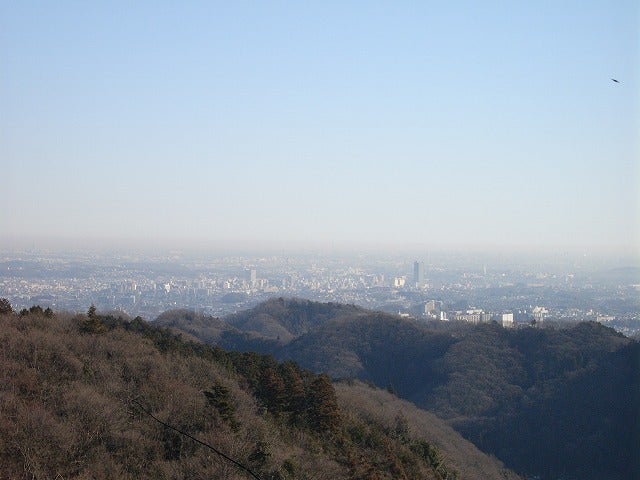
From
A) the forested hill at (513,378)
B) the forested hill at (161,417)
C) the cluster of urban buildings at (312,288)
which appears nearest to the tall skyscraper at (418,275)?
the cluster of urban buildings at (312,288)

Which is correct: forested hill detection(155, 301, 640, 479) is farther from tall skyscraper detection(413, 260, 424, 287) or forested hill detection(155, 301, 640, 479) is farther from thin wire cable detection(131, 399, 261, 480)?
tall skyscraper detection(413, 260, 424, 287)

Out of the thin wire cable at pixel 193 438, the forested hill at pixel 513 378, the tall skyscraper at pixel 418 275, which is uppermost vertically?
the thin wire cable at pixel 193 438

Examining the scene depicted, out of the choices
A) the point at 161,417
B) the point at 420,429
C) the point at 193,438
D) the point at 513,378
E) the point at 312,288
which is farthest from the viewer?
the point at 312,288

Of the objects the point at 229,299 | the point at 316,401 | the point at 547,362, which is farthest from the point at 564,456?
the point at 229,299

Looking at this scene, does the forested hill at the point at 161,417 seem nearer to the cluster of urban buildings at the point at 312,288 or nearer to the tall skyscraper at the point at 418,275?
the cluster of urban buildings at the point at 312,288

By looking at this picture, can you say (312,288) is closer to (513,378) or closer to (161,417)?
(513,378)

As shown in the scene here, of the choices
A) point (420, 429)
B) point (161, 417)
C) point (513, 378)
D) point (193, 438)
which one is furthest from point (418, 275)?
point (193, 438)
